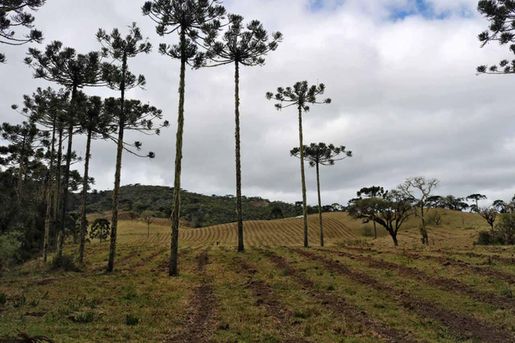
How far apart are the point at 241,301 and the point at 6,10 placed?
49.2ft

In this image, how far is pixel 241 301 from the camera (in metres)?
15.9

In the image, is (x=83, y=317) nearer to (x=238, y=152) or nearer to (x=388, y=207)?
(x=238, y=152)

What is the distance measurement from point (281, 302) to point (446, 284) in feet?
25.7

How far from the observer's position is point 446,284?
18.2 metres

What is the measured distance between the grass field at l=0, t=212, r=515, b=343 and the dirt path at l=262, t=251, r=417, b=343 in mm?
32

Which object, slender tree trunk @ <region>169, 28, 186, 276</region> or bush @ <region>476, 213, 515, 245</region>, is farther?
bush @ <region>476, 213, 515, 245</region>

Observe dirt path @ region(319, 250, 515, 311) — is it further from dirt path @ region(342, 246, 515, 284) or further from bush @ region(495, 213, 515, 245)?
bush @ region(495, 213, 515, 245)

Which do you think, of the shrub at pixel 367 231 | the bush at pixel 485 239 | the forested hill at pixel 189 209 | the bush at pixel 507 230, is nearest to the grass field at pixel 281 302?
the bush at pixel 507 230

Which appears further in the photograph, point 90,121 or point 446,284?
point 90,121

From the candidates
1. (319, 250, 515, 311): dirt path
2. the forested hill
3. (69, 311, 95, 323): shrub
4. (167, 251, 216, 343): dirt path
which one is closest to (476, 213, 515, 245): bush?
(319, 250, 515, 311): dirt path

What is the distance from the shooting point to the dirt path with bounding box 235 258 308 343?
11852mm

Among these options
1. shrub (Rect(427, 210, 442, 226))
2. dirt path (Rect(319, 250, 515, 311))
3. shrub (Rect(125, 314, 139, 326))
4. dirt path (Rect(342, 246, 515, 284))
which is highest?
shrub (Rect(427, 210, 442, 226))

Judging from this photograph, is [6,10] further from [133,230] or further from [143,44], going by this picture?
[133,230]

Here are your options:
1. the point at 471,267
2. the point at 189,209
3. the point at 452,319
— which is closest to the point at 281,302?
the point at 452,319
